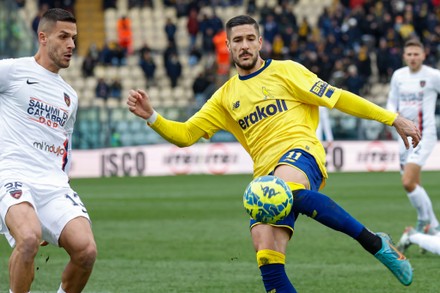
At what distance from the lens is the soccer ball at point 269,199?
24.1ft

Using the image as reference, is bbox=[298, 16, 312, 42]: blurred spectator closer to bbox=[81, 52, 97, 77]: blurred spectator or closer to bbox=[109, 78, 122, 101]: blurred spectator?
bbox=[109, 78, 122, 101]: blurred spectator

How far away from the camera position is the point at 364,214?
54.4 ft

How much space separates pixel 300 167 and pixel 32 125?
2140 mm

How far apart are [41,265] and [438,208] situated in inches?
312

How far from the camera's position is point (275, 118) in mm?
8258

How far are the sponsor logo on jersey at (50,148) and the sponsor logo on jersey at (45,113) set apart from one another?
6.4 inches

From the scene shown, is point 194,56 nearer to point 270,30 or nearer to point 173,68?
point 173,68

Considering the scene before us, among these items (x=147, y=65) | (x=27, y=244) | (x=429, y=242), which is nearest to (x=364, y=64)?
(x=147, y=65)

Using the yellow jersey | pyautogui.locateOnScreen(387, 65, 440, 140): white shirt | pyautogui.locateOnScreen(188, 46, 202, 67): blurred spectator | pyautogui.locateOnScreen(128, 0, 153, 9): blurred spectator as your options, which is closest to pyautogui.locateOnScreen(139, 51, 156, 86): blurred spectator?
pyautogui.locateOnScreen(188, 46, 202, 67): blurred spectator

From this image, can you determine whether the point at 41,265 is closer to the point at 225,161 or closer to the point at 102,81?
the point at 225,161

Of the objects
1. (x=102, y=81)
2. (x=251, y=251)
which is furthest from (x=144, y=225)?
(x=102, y=81)

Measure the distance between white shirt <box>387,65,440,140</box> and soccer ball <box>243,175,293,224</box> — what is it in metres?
6.72

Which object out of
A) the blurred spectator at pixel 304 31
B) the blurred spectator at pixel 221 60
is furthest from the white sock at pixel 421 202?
the blurred spectator at pixel 304 31

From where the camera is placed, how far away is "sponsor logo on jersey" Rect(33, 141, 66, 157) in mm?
7938
